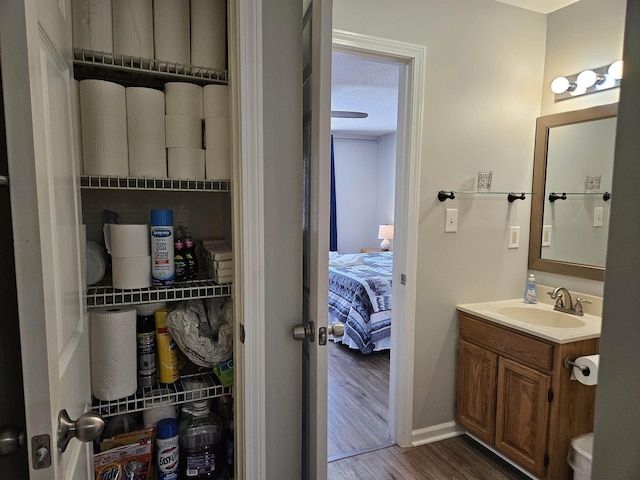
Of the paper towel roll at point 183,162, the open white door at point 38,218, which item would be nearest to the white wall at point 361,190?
the paper towel roll at point 183,162

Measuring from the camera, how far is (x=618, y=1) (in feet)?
6.63

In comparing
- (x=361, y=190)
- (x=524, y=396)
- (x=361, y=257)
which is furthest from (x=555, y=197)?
(x=361, y=190)

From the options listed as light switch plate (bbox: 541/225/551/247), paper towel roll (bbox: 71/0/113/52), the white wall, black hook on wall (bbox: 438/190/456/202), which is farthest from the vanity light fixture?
the white wall

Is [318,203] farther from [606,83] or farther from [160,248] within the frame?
[606,83]

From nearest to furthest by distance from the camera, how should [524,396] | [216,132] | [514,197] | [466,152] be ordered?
[216,132]
[524,396]
[466,152]
[514,197]

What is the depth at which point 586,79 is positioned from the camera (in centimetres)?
212

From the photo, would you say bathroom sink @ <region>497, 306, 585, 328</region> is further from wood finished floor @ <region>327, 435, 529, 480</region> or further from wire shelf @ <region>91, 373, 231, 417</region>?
wire shelf @ <region>91, 373, 231, 417</region>

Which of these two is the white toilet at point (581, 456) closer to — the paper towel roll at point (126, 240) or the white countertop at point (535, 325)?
the white countertop at point (535, 325)

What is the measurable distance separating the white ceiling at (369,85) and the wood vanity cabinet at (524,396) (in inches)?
66.1

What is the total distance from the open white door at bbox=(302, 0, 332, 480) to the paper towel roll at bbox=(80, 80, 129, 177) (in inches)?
23.6

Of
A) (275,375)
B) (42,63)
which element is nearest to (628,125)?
(42,63)

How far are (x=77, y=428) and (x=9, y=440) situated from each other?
3.9 inches

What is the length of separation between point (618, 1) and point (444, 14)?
34.9 inches

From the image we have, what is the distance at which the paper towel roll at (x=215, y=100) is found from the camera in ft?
4.29
